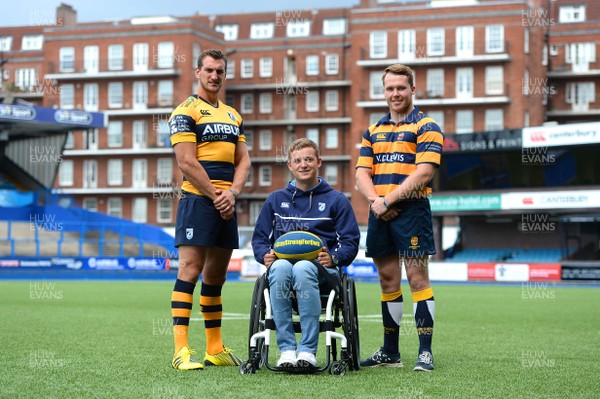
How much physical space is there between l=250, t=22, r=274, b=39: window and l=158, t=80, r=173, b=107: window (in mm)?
12987

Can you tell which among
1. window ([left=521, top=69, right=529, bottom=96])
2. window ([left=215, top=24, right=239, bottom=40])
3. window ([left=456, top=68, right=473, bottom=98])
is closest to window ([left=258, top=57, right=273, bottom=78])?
window ([left=215, top=24, right=239, bottom=40])

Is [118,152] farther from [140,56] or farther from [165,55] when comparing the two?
[165,55]

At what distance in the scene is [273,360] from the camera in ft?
24.9

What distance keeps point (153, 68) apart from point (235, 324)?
2327 inches

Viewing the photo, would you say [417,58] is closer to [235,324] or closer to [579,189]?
[579,189]

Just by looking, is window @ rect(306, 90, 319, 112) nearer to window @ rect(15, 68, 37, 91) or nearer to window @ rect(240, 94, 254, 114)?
window @ rect(240, 94, 254, 114)

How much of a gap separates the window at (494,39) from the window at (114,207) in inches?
1196

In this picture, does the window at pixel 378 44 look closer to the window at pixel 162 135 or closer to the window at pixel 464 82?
the window at pixel 464 82

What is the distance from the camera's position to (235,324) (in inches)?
485

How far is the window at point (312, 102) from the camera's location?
72.1 m

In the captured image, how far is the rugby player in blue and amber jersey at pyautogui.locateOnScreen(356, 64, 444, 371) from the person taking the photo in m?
7.18

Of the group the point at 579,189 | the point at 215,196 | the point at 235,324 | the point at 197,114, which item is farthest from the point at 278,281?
the point at 579,189

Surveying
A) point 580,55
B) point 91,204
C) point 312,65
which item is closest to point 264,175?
point 312,65

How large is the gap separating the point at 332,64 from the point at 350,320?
6665 centimetres
